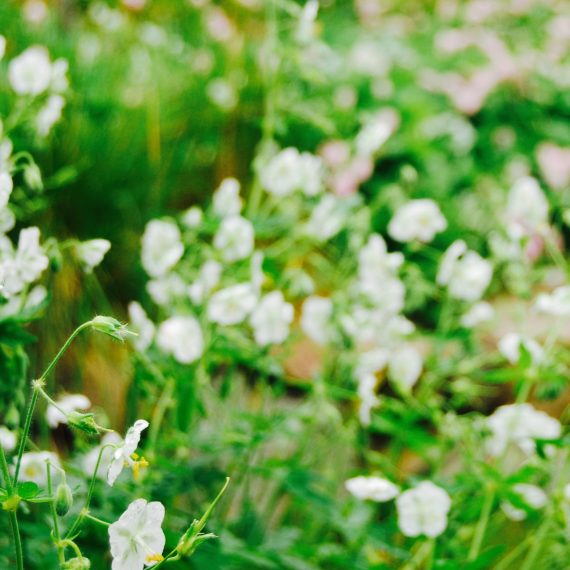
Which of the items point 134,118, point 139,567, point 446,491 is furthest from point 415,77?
point 139,567

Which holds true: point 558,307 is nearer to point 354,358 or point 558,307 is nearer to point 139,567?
point 354,358

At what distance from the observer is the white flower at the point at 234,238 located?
1.41 meters

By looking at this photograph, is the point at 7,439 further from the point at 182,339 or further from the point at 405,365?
the point at 405,365

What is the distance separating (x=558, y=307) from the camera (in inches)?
53.9

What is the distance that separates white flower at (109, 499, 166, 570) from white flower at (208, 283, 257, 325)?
1.87 feet

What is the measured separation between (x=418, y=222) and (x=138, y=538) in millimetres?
1005

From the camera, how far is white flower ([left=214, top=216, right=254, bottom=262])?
1.41 m

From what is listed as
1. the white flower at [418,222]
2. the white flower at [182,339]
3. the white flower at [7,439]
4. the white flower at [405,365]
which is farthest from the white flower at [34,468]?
the white flower at [418,222]

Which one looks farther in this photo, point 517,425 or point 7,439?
point 517,425

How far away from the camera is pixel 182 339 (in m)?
1.33

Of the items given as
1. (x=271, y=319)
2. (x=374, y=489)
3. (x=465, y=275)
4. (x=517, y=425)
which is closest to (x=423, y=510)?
(x=374, y=489)

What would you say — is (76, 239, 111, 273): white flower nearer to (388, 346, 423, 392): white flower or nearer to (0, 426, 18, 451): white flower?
(0, 426, 18, 451): white flower

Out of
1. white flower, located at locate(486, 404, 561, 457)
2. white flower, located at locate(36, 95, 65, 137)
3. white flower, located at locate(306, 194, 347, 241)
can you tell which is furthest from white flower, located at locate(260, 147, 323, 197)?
white flower, located at locate(486, 404, 561, 457)

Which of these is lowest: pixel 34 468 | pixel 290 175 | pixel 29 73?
pixel 34 468
